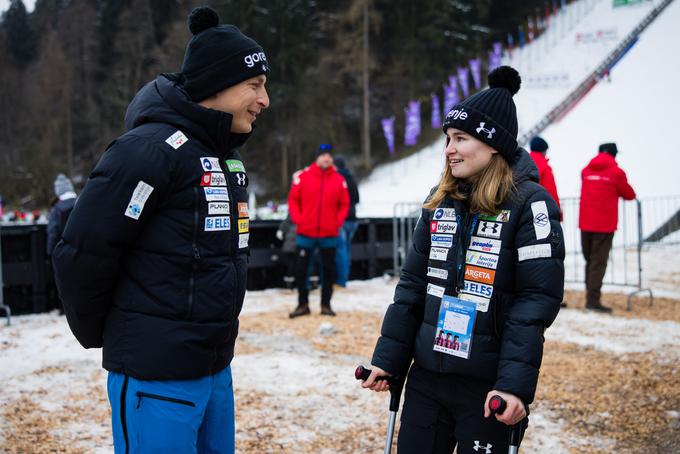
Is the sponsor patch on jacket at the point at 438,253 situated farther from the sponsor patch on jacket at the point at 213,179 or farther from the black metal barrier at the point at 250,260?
the black metal barrier at the point at 250,260

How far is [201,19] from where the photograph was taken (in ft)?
7.26

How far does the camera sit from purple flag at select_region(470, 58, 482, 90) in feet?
124

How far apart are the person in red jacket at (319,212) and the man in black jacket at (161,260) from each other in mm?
5355

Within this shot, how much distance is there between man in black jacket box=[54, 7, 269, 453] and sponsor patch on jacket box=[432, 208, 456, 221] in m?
0.80

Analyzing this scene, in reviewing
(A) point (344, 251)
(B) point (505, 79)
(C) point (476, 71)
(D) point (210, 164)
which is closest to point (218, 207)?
(D) point (210, 164)

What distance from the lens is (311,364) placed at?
5645mm

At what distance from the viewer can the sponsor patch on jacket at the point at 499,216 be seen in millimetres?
2312

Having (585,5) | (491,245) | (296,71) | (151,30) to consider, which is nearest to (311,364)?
(491,245)

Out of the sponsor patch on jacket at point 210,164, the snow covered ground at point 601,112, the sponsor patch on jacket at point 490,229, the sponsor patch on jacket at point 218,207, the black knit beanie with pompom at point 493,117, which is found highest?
the snow covered ground at point 601,112

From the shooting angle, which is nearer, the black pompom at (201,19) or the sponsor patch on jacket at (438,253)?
the black pompom at (201,19)

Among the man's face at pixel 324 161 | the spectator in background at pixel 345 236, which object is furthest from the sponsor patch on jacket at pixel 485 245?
the spectator in background at pixel 345 236

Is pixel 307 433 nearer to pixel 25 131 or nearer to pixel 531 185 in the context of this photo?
pixel 531 185

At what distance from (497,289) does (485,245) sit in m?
0.17

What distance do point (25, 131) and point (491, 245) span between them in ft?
149
